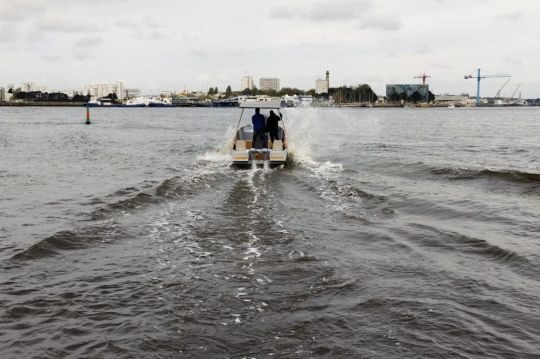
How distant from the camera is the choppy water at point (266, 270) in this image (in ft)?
19.4

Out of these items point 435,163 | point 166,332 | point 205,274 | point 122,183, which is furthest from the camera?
point 435,163

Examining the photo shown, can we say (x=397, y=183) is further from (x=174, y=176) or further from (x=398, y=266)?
(x=398, y=266)

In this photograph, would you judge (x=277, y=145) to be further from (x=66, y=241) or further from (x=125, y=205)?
(x=66, y=241)

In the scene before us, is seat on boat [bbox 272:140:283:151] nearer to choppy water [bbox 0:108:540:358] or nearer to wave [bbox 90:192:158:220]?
choppy water [bbox 0:108:540:358]

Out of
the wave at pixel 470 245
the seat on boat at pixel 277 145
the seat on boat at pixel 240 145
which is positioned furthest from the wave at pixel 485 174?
the wave at pixel 470 245

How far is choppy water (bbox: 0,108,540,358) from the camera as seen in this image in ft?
19.4

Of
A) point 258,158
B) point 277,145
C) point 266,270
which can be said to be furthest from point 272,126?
point 266,270

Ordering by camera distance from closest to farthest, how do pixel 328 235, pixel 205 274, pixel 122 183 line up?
pixel 205 274 < pixel 328 235 < pixel 122 183

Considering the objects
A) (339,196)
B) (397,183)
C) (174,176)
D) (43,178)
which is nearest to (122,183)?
(174,176)

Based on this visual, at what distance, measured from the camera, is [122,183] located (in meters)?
17.7

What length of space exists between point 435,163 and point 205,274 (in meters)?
19.4

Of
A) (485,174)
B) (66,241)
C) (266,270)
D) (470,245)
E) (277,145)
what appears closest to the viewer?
(266,270)

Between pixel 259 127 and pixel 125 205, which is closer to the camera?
pixel 125 205

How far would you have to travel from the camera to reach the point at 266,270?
8258 millimetres
